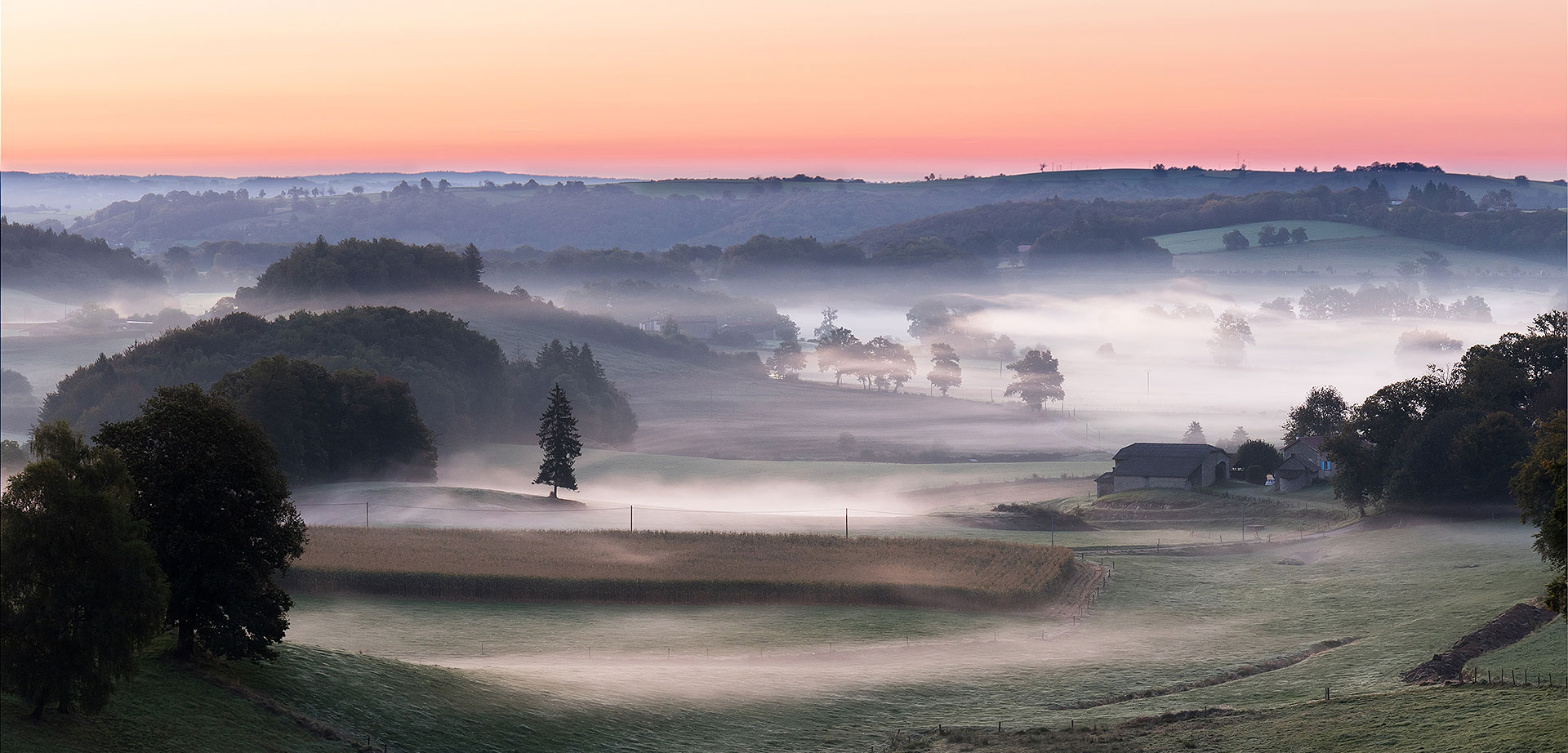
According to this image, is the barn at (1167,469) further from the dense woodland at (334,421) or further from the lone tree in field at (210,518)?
the lone tree in field at (210,518)

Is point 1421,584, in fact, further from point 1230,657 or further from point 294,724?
point 294,724

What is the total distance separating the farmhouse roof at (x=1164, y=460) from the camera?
102 m

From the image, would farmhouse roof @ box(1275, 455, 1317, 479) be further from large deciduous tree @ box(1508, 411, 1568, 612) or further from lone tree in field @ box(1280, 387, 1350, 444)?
large deciduous tree @ box(1508, 411, 1568, 612)

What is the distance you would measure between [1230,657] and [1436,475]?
1661 inches

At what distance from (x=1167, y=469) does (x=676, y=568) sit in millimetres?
54186

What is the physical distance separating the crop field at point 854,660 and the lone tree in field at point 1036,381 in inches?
4567

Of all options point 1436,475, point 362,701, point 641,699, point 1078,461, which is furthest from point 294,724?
point 1078,461

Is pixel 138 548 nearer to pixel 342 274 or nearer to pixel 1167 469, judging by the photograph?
pixel 1167 469

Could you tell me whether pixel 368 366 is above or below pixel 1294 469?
above

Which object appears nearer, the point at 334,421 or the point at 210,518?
the point at 210,518

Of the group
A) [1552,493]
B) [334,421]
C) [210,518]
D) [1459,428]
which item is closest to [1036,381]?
[1459,428]

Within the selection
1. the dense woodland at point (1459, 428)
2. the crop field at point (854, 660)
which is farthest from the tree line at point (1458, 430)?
the crop field at point (854, 660)

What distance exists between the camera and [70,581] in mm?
28781

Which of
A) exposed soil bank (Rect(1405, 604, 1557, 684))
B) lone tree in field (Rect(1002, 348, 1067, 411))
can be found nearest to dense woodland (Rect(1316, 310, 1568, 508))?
exposed soil bank (Rect(1405, 604, 1557, 684))
